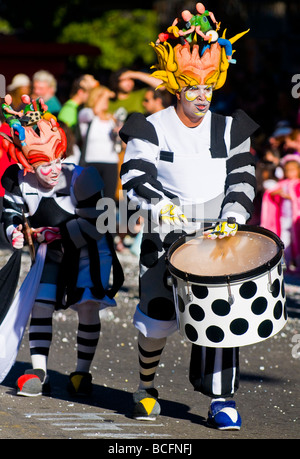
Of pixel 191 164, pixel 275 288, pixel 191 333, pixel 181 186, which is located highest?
pixel 191 164

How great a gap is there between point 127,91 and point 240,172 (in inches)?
230

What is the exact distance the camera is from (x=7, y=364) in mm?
5383

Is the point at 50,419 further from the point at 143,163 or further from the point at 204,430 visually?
the point at 143,163

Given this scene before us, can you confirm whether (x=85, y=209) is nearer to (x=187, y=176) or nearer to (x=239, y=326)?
(x=187, y=176)

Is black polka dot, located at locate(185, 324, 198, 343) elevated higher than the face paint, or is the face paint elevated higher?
the face paint

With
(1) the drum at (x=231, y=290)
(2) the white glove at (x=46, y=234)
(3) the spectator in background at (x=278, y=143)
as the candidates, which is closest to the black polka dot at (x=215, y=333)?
(1) the drum at (x=231, y=290)

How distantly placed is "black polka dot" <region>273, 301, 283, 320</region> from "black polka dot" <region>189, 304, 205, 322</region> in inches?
13.7

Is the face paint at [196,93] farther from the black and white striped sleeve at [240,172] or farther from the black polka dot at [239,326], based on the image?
the black polka dot at [239,326]

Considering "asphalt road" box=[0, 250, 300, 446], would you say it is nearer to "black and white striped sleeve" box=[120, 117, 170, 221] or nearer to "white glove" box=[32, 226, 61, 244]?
"white glove" box=[32, 226, 61, 244]

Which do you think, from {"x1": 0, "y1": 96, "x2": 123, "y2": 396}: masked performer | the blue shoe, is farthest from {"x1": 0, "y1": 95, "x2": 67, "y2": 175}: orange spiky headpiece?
the blue shoe

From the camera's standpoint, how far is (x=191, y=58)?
4.97m

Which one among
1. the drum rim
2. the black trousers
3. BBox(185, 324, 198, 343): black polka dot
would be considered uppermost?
the drum rim

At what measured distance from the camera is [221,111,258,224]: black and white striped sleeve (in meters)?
4.97

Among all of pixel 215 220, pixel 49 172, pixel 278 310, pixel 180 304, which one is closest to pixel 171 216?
pixel 215 220
